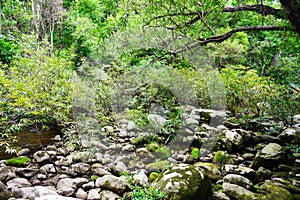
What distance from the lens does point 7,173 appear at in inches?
142

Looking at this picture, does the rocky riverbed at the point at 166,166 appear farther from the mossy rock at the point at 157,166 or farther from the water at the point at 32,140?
the water at the point at 32,140

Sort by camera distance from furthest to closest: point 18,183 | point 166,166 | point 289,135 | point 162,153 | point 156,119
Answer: point 156,119 < point 289,135 < point 162,153 < point 166,166 < point 18,183

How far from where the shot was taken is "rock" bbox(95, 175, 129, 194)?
319cm

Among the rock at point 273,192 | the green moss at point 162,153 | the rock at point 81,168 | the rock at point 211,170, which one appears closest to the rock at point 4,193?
the rock at point 81,168

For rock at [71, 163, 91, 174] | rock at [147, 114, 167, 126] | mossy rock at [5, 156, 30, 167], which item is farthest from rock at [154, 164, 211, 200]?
mossy rock at [5, 156, 30, 167]

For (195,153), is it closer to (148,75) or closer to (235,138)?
(235,138)

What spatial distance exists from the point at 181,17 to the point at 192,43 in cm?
49

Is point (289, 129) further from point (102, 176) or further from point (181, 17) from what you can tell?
point (102, 176)

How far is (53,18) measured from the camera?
10.3 metres

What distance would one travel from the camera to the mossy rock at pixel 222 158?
13.3 feet

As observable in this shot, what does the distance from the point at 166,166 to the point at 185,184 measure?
97 cm

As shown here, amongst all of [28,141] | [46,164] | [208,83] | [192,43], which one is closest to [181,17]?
[192,43]

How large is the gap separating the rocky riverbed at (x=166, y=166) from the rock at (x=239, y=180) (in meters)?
0.01

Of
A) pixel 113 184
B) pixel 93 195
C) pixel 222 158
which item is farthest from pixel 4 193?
pixel 222 158
